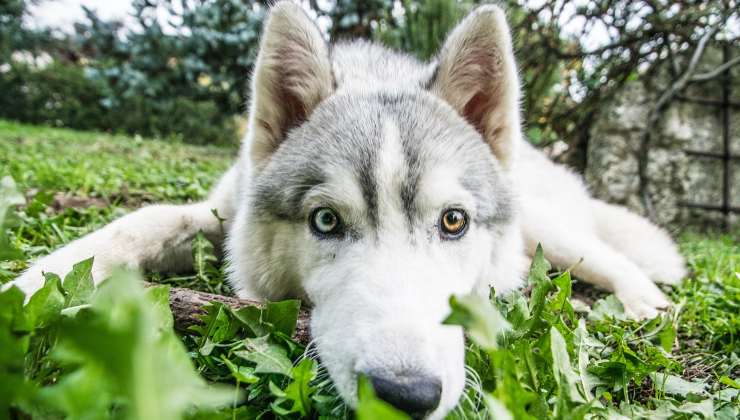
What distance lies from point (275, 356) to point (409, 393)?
46 centimetres

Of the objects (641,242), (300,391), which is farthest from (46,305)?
(641,242)

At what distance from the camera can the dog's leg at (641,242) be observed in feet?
11.6

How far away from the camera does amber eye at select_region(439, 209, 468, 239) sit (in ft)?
6.57

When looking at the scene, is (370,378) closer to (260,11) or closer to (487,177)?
(487,177)

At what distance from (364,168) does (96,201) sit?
8.60 feet

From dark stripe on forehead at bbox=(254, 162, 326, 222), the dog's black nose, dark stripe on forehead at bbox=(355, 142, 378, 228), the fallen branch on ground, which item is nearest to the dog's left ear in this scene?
dark stripe on forehead at bbox=(355, 142, 378, 228)

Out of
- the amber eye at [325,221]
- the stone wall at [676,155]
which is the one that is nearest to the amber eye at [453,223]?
the amber eye at [325,221]

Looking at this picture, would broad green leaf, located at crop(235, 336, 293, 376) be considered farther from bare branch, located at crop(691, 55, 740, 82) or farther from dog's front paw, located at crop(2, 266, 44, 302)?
bare branch, located at crop(691, 55, 740, 82)

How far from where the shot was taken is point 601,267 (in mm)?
3203

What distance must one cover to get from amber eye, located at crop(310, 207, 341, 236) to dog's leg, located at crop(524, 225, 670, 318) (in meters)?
1.66

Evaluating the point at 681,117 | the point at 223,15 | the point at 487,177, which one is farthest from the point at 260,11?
the point at 487,177

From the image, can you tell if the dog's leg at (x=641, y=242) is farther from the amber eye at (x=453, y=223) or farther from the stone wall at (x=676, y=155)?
the stone wall at (x=676, y=155)

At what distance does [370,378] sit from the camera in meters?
1.23

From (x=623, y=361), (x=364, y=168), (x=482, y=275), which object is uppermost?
(x=364, y=168)
